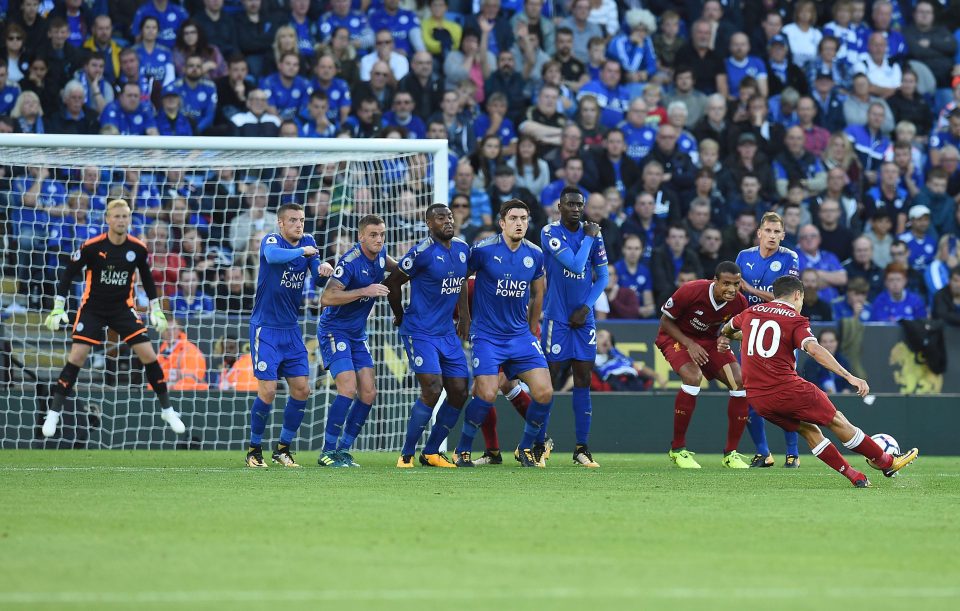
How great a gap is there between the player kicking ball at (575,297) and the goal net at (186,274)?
75.0 inches

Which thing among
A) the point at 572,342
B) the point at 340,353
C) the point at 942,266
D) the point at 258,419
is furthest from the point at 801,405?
the point at 942,266

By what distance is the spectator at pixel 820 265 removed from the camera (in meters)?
18.3

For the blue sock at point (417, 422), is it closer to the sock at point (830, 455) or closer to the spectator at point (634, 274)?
the sock at point (830, 455)

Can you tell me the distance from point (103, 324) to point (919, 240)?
11.2 meters

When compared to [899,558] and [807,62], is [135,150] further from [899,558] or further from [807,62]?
[807,62]

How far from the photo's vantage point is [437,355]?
12258 mm

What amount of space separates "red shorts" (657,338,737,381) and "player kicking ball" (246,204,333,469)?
3351 millimetres

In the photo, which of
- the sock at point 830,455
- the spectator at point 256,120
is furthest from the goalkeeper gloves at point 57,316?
the sock at point 830,455

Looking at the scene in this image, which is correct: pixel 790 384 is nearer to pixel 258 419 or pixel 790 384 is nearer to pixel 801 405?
A: pixel 801 405

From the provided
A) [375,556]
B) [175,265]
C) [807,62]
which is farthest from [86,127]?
[375,556]

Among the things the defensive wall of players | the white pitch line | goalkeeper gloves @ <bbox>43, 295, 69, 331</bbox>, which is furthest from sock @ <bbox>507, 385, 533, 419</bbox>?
the white pitch line

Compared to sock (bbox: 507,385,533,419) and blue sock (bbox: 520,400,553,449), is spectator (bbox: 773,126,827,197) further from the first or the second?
blue sock (bbox: 520,400,553,449)

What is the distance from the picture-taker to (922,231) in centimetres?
1959

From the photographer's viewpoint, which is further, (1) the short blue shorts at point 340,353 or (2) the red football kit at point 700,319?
(2) the red football kit at point 700,319
